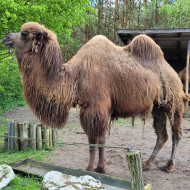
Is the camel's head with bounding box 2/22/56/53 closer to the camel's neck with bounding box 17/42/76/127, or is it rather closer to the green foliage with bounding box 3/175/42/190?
the camel's neck with bounding box 17/42/76/127

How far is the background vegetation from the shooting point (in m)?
7.29

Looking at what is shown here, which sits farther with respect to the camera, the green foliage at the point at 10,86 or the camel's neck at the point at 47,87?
the green foliage at the point at 10,86

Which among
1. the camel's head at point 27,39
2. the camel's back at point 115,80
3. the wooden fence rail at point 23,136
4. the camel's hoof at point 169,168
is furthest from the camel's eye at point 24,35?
the camel's hoof at point 169,168

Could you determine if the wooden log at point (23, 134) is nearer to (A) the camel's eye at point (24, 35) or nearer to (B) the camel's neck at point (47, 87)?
(B) the camel's neck at point (47, 87)

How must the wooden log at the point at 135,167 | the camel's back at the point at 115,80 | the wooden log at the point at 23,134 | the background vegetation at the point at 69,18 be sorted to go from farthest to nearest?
the background vegetation at the point at 69,18 < the wooden log at the point at 23,134 < the camel's back at the point at 115,80 < the wooden log at the point at 135,167

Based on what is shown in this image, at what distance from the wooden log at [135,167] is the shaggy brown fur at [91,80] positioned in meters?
1.20

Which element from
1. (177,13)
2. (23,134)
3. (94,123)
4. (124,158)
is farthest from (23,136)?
(177,13)

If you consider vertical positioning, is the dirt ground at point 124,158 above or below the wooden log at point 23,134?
below

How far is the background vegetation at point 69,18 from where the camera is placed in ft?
23.9

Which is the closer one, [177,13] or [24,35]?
[24,35]

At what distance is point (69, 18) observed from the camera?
8750mm

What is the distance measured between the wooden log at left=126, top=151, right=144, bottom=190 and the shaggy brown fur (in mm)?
1204

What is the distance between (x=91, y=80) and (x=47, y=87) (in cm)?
67

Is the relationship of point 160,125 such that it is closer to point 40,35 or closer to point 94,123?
point 94,123
